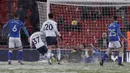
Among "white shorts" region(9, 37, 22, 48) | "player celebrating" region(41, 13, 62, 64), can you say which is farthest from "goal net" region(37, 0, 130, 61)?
"player celebrating" region(41, 13, 62, 64)

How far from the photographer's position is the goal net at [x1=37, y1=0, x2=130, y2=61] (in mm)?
21750

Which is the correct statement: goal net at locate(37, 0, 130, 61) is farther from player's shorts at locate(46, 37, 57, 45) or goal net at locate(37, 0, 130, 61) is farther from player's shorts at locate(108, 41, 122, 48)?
player's shorts at locate(46, 37, 57, 45)

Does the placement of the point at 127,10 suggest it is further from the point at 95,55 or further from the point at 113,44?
the point at 113,44

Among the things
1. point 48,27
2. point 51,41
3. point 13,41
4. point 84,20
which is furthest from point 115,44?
point 84,20

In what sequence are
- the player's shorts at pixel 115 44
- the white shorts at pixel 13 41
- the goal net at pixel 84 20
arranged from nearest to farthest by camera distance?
the player's shorts at pixel 115 44
the white shorts at pixel 13 41
the goal net at pixel 84 20

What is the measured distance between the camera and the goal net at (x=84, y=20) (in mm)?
21750

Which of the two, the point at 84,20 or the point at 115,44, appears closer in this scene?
the point at 115,44

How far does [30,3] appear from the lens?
23922 millimetres

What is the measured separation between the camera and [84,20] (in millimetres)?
22234

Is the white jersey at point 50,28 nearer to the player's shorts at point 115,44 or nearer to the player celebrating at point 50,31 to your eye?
the player celebrating at point 50,31

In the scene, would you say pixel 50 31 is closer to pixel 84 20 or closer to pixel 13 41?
→ pixel 13 41

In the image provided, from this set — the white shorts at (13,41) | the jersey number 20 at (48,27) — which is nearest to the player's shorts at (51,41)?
the jersey number 20 at (48,27)

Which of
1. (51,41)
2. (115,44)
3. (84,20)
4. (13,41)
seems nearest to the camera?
(51,41)

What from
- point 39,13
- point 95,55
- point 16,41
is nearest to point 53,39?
point 16,41
